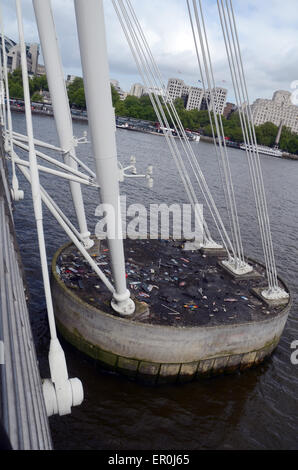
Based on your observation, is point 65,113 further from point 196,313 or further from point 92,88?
point 196,313

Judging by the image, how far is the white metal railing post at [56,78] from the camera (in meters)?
12.5

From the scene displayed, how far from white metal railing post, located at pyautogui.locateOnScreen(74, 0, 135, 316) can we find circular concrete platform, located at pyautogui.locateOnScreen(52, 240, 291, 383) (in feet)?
8.75

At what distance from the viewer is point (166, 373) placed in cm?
1298

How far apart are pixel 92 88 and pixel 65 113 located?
5537mm

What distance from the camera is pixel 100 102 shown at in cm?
937

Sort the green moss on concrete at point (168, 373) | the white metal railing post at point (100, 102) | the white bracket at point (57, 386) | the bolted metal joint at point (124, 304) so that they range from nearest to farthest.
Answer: the white bracket at point (57, 386) → the white metal railing post at point (100, 102) → the bolted metal joint at point (124, 304) → the green moss on concrete at point (168, 373)

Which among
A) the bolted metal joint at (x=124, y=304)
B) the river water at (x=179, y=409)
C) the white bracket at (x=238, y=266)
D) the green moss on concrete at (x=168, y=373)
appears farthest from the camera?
the white bracket at (x=238, y=266)

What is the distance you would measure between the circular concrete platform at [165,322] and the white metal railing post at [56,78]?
12.3 feet

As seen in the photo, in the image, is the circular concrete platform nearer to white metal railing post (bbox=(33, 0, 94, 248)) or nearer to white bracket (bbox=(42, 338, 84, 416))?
white metal railing post (bbox=(33, 0, 94, 248))

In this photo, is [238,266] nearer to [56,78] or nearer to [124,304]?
[124,304]

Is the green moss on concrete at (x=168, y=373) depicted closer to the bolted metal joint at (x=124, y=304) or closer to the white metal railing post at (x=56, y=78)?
the bolted metal joint at (x=124, y=304)

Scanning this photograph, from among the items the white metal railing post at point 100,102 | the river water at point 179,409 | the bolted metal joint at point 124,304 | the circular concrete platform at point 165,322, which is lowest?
the river water at point 179,409

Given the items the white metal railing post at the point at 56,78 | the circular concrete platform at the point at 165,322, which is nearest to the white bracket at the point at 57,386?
the circular concrete platform at the point at 165,322
